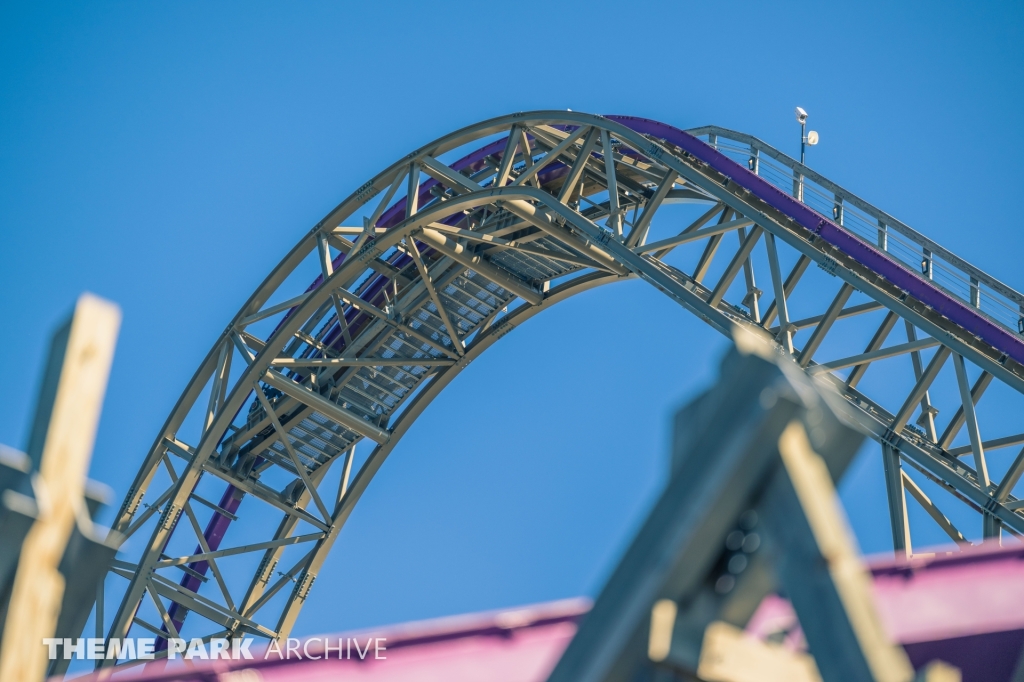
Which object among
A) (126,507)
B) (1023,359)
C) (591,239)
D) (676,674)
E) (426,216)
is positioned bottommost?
(676,674)

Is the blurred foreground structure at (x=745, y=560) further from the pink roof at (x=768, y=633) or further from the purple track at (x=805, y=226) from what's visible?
the purple track at (x=805, y=226)

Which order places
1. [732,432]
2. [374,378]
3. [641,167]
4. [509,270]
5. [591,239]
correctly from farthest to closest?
[374,378] < [509,270] < [641,167] < [591,239] < [732,432]

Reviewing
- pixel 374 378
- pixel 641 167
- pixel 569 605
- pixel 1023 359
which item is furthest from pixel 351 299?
pixel 569 605

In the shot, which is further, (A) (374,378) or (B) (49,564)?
(A) (374,378)

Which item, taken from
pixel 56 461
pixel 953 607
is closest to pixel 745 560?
pixel 56 461

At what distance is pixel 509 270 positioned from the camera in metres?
17.8

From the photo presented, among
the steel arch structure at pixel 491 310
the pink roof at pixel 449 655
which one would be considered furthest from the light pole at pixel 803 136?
the pink roof at pixel 449 655

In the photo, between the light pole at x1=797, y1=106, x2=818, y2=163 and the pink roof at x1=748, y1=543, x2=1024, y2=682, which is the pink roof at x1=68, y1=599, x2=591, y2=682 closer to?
the pink roof at x1=748, y1=543, x2=1024, y2=682

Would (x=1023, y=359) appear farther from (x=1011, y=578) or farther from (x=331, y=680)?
(x=331, y=680)

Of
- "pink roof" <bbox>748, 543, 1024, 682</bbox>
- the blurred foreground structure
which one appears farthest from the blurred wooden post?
"pink roof" <bbox>748, 543, 1024, 682</bbox>

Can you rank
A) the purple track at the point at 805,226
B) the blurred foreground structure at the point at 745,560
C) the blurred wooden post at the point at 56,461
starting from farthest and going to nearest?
the purple track at the point at 805,226
the blurred wooden post at the point at 56,461
the blurred foreground structure at the point at 745,560

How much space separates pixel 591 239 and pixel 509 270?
3.20 metres

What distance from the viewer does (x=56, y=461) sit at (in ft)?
11.9

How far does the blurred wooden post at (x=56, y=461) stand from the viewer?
11.6 feet
